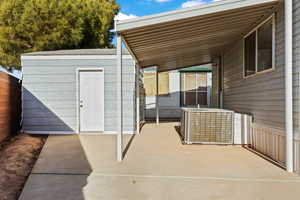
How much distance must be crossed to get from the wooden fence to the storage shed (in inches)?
7.7

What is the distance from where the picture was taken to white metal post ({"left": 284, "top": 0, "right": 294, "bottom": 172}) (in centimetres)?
326

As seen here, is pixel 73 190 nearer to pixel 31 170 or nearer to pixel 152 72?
pixel 31 170

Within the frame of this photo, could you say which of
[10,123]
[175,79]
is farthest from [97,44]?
[10,123]

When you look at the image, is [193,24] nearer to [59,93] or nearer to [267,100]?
[267,100]

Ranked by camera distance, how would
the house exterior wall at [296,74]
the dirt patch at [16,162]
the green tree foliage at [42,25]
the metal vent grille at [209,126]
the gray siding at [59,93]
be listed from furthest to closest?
the green tree foliage at [42,25] → the gray siding at [59,93] → the metal vent grille at [209,126] → the house exterior wall at [296,74] → the dirt patch at [16,162]

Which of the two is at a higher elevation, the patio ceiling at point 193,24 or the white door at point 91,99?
the patio ceiling at point 193,24

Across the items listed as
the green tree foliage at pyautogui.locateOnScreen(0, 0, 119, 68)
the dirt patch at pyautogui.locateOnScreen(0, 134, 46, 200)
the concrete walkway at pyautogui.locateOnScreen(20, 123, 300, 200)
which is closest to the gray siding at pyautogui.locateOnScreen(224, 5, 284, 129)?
the concrete walkway at pyautogui.locateOnScreen(20, 123, 300, 200)

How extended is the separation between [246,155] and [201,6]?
2821 mm

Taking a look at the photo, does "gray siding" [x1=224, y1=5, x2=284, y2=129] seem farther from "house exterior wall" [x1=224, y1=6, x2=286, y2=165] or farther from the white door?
the white door

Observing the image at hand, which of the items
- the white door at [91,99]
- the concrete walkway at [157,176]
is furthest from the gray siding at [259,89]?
the white door at [91,99]

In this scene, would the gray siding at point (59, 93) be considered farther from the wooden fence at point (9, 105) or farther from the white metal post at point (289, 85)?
the white metal post at point (289, 85)

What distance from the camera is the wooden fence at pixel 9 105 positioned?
5246 mm

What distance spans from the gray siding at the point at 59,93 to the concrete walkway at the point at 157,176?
186cm

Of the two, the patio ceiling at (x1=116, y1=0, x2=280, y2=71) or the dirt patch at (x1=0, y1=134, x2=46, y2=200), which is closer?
the dirt patch at (x1=0, y1=134, x2=46, y2=200)
